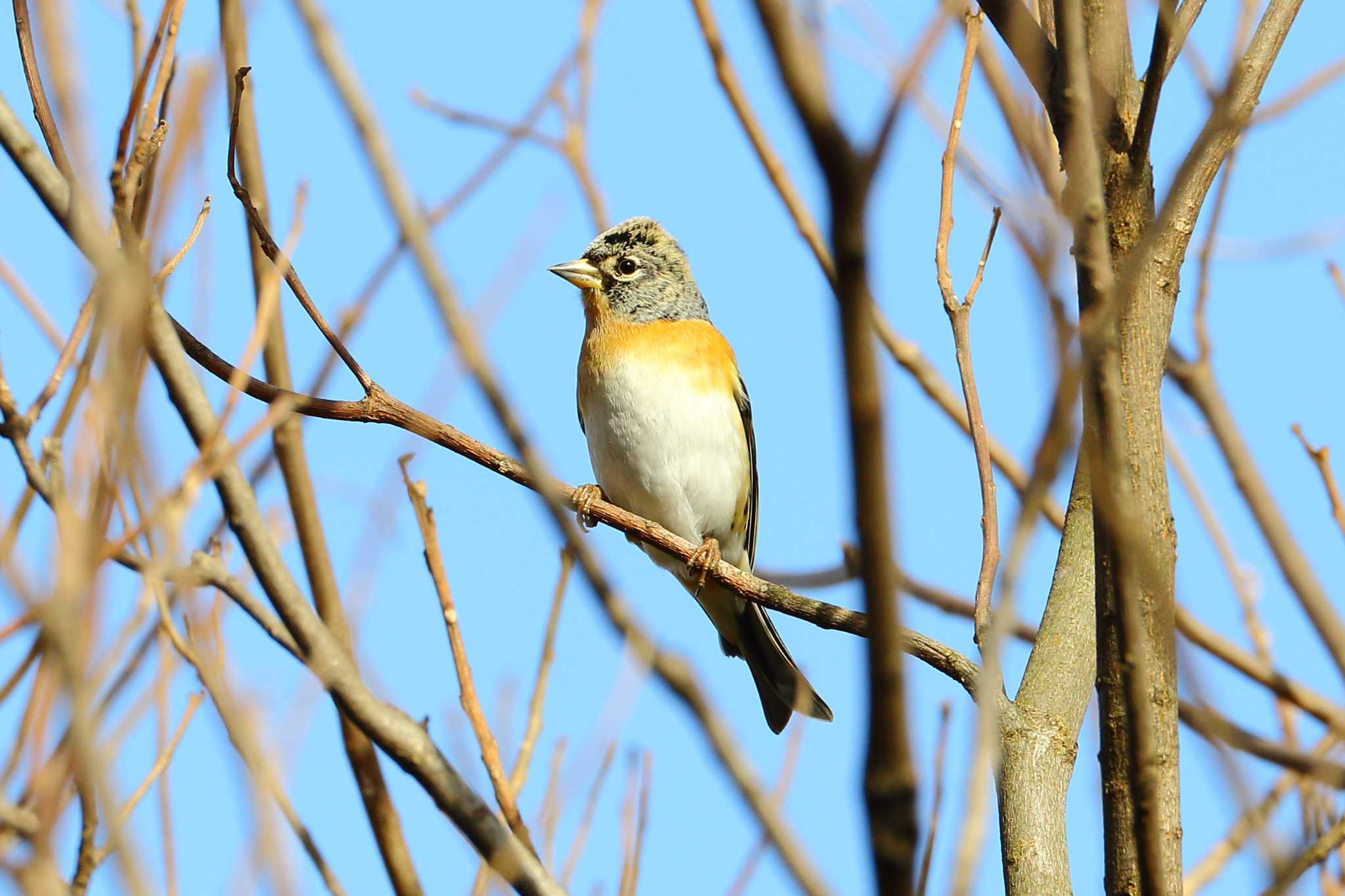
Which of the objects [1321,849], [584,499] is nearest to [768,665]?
[584,499]

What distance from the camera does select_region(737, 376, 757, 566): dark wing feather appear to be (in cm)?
724

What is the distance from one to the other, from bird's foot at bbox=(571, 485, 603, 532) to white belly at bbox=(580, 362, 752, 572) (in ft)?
0.66

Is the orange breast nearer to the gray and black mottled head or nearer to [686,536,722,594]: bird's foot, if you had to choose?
the gray and black mottled head

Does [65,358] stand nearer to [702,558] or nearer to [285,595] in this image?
[285,595]

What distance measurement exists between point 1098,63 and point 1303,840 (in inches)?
71.0

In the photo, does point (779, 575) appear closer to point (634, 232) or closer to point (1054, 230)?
point (1054, 230)

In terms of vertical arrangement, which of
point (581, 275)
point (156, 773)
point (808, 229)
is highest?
point (581, 275)

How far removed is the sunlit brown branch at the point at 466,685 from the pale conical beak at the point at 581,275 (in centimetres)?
400

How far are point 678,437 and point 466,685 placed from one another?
375 centimetres

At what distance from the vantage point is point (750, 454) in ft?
23.9

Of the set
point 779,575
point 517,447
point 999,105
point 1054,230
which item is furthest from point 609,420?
point 517,447

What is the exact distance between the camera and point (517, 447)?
1913 millimetres

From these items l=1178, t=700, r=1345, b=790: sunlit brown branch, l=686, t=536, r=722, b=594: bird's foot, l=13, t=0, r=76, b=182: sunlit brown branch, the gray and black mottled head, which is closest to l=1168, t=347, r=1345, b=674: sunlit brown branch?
l=1178, t=700, r=1345, b=790: sunlit brown branch

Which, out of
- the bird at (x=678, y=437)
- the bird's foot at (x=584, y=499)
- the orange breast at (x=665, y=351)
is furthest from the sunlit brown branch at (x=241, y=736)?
the orange breast at (x=665, y=351)
